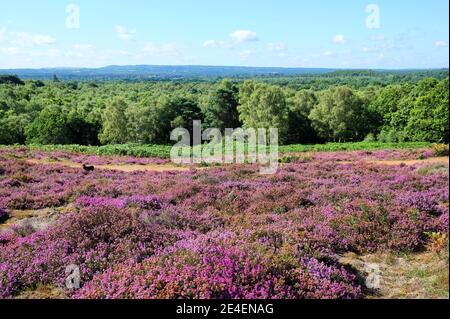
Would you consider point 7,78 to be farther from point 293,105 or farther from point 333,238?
point 333,238

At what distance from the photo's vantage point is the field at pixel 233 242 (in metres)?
6.41

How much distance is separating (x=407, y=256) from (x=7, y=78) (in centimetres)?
19272

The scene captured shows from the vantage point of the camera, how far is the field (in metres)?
6.41

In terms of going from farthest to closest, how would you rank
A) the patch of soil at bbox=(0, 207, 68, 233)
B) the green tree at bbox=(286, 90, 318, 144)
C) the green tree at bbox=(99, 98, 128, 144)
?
the green tree at bbox=(286, 90, 318, 144) < the green tree at bbox=(99, 98, 128, 144) < the patch of soil at bbox=(0, 207, 68, 233)

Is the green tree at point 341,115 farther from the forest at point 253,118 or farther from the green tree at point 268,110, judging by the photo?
the green tree at point 268,110

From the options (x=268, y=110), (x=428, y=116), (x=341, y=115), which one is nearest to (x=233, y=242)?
(x=428, y=116)

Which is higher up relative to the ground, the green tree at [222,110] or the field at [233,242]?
the green tree at [222,110]

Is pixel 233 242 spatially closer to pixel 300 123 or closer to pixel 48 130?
pixel 48 130

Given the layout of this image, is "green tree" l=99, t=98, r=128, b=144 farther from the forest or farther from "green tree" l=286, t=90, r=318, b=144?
"green tree" l=286, t=90, r=318, b=144

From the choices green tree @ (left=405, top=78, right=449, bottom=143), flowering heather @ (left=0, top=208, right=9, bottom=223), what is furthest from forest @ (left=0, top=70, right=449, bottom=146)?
flowering heather @ (left=0, top=208, right=9, bottom=223)

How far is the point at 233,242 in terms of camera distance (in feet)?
26.0

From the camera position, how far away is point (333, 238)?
9.16m

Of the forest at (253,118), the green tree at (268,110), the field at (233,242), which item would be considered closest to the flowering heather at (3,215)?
the field at (233,242)
